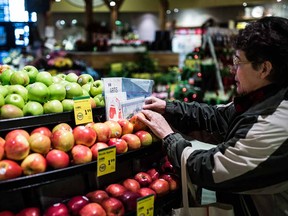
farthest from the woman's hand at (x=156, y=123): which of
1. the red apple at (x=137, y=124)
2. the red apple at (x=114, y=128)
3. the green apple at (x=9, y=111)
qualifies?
the green apple at (x=9, y=111)

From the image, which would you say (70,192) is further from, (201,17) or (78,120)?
(201,17)

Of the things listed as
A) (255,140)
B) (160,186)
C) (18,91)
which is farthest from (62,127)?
(255,140)

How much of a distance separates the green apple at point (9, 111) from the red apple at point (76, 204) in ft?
1.64

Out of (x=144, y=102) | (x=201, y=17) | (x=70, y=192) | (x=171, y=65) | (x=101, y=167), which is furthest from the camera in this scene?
(x=201, y=17)

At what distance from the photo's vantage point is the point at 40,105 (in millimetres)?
1847

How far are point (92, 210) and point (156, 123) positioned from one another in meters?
0.62

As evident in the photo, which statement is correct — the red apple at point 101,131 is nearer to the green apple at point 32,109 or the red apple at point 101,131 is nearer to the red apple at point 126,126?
the red apple at point 126,126

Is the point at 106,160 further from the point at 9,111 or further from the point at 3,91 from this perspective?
the point at 3,91

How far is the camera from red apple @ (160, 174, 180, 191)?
213 cm

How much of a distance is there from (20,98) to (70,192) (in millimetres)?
566

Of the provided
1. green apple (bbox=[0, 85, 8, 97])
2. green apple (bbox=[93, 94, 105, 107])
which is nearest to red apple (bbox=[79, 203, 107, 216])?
green apple (bbox=[93, 94, 105, 107])

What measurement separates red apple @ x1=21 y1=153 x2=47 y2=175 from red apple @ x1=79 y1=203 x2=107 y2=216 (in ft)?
0.93

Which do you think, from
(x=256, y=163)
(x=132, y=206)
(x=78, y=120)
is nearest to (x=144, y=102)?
(x=78, y=120)

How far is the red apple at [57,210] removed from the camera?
1.71 metres
